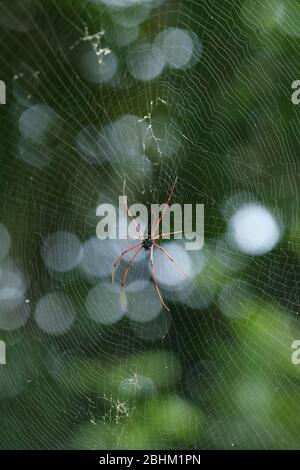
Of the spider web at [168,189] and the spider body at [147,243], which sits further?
the spider web at [168,189]

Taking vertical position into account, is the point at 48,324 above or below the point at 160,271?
below

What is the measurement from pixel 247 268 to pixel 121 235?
86cm

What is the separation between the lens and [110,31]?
384 cm

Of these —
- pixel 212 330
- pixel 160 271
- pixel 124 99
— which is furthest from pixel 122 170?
pixel 212 330

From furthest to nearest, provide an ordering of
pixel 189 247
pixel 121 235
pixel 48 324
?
pixel 48 324, pixel 189 247, pixel 121 235

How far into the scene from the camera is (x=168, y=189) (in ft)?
10.1

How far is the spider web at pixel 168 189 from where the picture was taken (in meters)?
3.43

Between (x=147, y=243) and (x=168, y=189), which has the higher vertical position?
(x=168, y=189)

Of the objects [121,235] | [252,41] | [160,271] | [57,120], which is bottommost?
[160,271]

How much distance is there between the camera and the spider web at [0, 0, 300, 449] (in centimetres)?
343

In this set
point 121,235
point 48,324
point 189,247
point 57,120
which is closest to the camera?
point 121,235

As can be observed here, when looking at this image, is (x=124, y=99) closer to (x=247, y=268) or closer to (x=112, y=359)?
(x=247, y=268)

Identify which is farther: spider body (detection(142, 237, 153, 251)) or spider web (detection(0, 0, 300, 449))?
spider web (detection(0, 0, 300, 449))

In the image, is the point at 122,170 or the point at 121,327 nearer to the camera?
the point at 122,170
